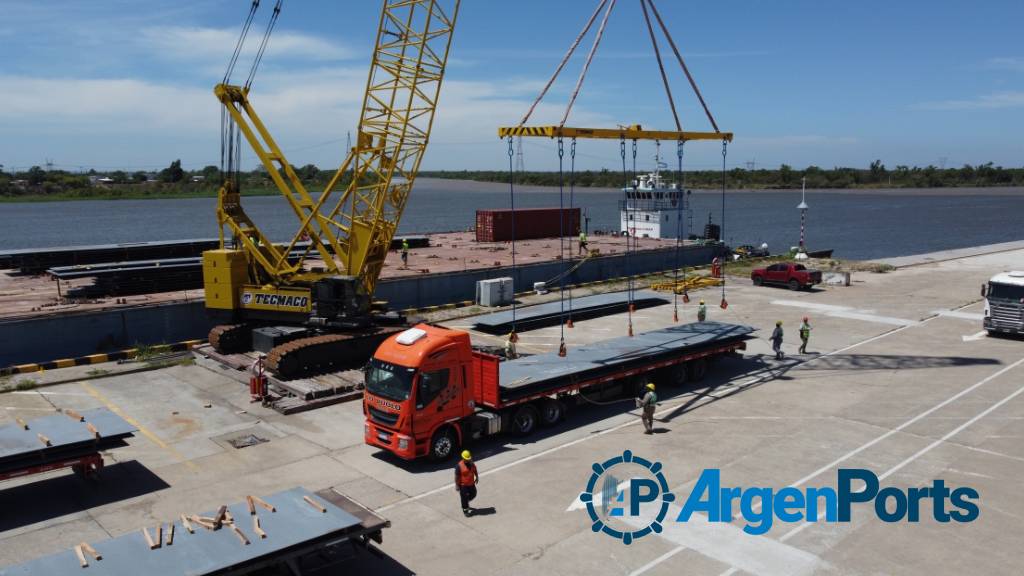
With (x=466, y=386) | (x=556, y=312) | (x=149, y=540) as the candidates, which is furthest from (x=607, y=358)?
(x=149, y=540)

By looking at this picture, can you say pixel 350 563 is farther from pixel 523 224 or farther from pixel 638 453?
pixel 523 224

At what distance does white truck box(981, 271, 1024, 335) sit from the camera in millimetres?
26344

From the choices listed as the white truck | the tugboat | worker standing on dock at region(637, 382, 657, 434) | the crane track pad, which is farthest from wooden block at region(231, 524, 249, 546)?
the tugboat

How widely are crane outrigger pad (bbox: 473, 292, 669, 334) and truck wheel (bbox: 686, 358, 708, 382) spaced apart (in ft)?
20.4

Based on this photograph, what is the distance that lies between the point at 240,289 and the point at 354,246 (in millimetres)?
4244

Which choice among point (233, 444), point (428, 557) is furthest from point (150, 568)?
point (233, 444)

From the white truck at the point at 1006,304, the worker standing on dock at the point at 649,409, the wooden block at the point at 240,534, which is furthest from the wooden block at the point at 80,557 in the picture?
the white truck at the point at 1006,304

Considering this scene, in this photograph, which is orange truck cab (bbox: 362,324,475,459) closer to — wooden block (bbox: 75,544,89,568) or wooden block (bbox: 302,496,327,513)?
wooden block (bbox: 302,496,327,513)

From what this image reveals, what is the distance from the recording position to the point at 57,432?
1446cm

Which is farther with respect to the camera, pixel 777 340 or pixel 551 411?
pixel 777 340

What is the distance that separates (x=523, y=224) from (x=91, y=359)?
35.1 meters

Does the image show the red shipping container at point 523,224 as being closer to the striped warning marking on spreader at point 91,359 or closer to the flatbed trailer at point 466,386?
the striped warning marking on spreader at point 91,359

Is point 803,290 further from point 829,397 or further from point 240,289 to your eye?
point 240,289
